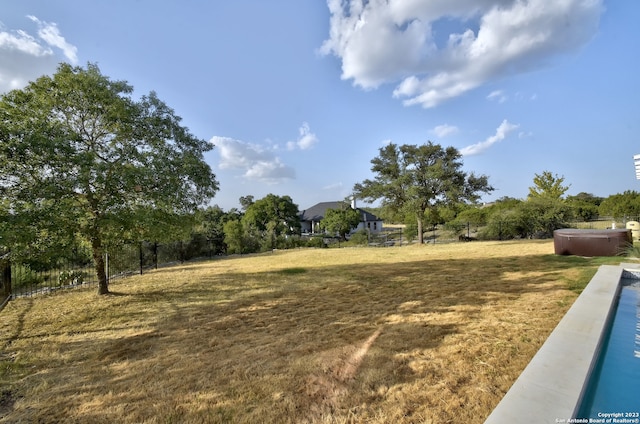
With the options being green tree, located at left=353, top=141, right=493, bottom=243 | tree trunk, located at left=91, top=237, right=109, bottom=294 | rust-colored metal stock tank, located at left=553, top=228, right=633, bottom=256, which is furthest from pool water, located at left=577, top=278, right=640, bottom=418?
green tree, located at left=353, top=141, right=493, bottom=243

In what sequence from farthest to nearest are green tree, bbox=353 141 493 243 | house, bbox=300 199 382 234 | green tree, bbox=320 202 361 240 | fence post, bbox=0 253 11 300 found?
1. house, bbox=300 199 382 234
2. green tree, bbox=320 202 361 240
3. green tree, bbox=353 141 493 243
4. fence post, bbox=0 253 11 300

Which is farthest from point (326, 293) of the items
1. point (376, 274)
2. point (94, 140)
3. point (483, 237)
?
point (483, 237)

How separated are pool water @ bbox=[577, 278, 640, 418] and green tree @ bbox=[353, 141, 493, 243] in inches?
533

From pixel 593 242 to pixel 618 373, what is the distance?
8339 millimetres

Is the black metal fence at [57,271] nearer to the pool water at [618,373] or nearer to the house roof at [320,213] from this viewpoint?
the pool water at [618,373]

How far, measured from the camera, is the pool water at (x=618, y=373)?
82.1 inches

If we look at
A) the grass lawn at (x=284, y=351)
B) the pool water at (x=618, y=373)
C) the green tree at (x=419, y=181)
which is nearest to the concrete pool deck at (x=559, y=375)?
the pool water at (x=618, y=373)

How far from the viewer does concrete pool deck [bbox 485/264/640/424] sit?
5.63 feet

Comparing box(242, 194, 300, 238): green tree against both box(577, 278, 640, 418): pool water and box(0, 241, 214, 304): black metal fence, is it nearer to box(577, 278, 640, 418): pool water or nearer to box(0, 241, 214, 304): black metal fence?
box(0, 241, 214, 304): black metal fence

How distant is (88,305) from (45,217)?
8.38ft

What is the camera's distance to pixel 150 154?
251 inches

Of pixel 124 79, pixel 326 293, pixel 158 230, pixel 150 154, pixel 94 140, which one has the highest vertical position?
pixel 124 79

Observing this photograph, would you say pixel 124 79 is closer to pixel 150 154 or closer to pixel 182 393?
pixel 150 154

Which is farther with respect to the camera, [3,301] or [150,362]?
[3,301]
